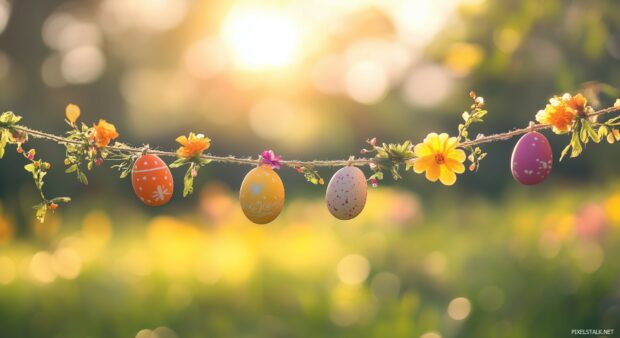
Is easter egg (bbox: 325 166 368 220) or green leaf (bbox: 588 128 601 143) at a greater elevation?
green leaf (bbox: 588 128 601 143)

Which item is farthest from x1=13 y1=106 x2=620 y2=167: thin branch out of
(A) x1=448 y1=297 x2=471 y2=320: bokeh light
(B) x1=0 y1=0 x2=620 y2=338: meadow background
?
(A) x1=448 y1=297 x2=471 y2=320: bokeh light

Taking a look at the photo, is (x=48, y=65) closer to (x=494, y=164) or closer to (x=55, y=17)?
(x=55, y=17)

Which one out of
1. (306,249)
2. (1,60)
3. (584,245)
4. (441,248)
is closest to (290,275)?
(306,249)

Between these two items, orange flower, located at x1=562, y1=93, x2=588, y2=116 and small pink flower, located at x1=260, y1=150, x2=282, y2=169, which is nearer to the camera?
orange flower, located at x1=562, y1=93, x2=588, y2=116

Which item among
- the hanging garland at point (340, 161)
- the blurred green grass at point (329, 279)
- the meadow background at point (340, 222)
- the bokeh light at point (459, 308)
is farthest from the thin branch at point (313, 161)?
the bokeh light at point (459, 308)

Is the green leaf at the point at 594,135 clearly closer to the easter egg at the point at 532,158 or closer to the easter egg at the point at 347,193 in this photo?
the easter egg at the point at 532,158

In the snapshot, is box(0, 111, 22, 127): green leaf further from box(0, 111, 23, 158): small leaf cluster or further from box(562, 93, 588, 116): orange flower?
box(562, 93, 588, 116): orange flower
